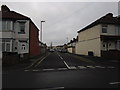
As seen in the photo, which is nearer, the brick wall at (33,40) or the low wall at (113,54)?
the low wall at (113,54)

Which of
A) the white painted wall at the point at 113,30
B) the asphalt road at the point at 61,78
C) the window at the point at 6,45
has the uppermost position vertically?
the white painted wall at the point at 113,30

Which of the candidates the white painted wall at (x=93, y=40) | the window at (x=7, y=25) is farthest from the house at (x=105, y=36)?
the window at (x=7, y=25)

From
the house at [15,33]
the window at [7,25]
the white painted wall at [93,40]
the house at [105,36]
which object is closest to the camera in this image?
the house at [15,33]

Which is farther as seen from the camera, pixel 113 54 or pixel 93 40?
pixel 93 40

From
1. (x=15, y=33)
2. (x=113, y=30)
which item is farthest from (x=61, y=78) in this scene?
(x=113, y=30)

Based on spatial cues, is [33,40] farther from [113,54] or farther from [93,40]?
[113,54]

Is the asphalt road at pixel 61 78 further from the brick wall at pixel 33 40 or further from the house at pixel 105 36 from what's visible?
the house at pixel 105 36

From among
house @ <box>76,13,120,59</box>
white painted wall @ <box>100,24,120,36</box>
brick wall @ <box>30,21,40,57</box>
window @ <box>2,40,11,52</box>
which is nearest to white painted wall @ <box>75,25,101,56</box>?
house @ <box>76,13,120,59</box>

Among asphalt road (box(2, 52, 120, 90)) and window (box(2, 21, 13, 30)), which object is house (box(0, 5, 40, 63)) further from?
asphalt road (box(2, 52, 120, 90))

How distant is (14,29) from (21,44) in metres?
2.60

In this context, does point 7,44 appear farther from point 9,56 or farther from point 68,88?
point 68,88

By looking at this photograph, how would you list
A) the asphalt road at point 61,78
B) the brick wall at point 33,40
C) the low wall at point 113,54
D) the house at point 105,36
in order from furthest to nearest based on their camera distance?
the house at point 105,36
the brick wall at point 33,40
the low wall at point 113,54
the asphalt road at point 61,78

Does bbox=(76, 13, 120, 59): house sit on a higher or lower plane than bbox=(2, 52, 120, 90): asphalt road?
higher

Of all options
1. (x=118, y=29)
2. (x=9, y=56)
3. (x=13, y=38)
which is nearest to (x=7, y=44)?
(x=13, y=38)
